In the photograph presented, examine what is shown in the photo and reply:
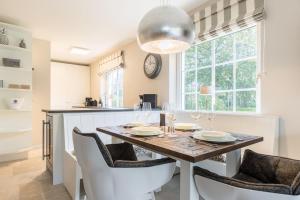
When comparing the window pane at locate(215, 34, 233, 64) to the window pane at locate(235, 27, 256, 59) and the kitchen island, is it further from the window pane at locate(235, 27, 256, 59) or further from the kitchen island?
the kitchen island

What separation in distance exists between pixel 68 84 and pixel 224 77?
16.4 ft

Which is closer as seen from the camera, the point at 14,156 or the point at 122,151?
the point at 122,151

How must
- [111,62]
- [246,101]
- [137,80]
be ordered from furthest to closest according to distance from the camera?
[111,62]
[137,80]
[246,101]

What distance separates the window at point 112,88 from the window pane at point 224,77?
2663mm

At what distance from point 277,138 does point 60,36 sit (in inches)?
162

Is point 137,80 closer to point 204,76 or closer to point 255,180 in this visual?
point 204,76

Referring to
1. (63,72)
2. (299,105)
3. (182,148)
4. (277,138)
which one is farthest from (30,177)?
Result: (63,72)

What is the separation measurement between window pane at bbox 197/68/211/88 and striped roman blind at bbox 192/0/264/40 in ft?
1.53

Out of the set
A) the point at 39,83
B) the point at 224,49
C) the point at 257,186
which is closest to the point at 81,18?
the point at 39,83

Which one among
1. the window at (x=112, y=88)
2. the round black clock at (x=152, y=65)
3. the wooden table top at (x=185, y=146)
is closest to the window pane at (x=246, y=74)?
the wooden table top at (x=185, y=146)

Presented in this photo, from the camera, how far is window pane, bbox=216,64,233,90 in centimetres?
253

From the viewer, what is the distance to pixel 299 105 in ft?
6.03

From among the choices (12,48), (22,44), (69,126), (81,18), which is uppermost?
(81,18)

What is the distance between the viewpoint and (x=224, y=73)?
2604mm
